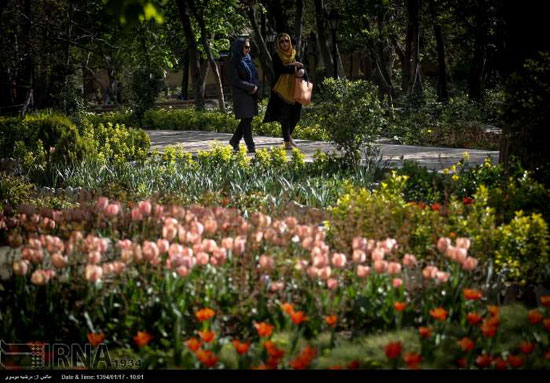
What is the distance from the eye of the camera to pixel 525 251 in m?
5.96

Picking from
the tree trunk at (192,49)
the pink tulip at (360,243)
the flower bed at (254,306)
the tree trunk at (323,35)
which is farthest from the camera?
the tree trunk at (192,49)

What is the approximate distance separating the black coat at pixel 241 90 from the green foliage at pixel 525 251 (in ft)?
27.6

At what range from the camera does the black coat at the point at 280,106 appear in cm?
1453

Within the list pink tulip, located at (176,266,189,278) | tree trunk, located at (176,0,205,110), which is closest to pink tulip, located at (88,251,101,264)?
pink tulip, located at (176,266,189,278)

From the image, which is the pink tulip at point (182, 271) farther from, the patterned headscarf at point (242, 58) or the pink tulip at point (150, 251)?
the patterned headscarf at point (242, 58)

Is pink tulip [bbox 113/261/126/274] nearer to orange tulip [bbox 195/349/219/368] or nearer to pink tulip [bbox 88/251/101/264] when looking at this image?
pink tulip [bbox 88/251/101/264]

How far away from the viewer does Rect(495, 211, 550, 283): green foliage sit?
595cm

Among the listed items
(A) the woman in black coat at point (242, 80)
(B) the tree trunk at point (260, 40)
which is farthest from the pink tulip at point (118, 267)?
(B) the tree trunk at point (260, 40)

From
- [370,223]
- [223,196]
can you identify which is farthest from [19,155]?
[370,223]

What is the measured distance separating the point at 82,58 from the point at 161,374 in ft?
123

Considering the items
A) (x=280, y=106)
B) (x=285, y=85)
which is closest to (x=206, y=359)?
(x=285, y=85)

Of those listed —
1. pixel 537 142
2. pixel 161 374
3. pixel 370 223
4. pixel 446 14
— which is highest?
pixel 446 14

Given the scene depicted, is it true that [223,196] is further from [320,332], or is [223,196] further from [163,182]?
[320,332]

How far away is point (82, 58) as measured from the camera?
4012cm
